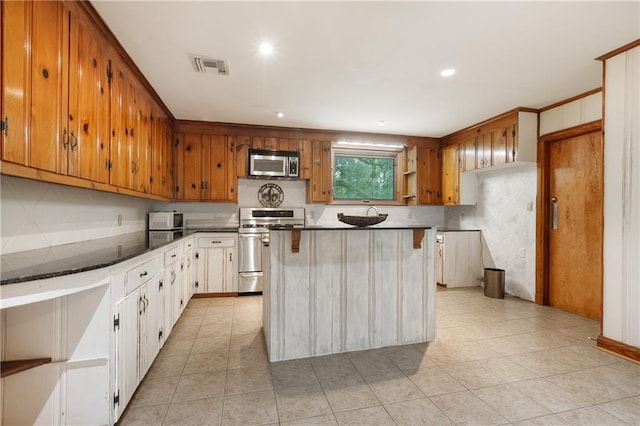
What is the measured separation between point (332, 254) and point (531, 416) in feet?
5.11

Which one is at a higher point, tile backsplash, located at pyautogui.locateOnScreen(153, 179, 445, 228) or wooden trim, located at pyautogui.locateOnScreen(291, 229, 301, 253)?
tile backsplash, located at pyautogui.locateOnScreen(153, 179, 445, 228)

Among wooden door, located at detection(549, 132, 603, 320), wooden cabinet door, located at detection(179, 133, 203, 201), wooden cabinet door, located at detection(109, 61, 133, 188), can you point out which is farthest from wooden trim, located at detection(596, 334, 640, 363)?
wooden cabinet door, located at detection(179, 133, 203, 201)

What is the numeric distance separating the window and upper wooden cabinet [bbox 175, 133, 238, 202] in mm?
1730

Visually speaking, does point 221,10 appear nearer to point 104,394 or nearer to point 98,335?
point 98,335

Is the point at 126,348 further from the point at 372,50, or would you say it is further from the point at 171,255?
the point at 372,50

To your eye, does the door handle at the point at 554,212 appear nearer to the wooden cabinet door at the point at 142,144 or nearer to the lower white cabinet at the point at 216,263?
the lower white cabinet at the point at 216,263

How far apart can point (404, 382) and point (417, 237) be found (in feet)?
3.72

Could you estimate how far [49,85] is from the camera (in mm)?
1518

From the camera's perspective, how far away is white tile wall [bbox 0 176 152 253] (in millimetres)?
1635

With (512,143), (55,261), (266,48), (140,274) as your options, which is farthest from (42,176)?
(512,143)

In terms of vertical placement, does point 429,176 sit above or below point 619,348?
above

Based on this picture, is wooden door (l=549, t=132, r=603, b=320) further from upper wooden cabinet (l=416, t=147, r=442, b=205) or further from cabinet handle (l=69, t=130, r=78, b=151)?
cabinet handle (l=69, t=130, r=78, b=151)

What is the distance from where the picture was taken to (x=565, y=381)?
200 cm

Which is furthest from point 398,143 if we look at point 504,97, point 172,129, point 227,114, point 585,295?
point 172,129
